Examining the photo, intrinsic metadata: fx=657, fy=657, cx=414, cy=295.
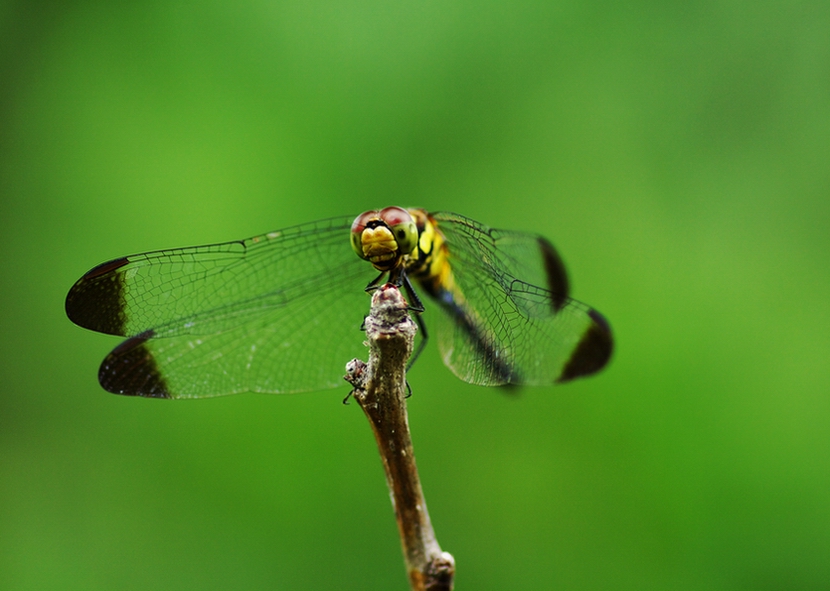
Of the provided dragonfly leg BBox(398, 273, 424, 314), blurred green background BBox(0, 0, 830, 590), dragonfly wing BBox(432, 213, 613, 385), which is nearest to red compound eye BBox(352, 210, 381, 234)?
dragonfly leg BBox(398, 273, 424, 314)

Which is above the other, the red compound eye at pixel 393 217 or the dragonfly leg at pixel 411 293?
the red compound eye at pixel 393 217

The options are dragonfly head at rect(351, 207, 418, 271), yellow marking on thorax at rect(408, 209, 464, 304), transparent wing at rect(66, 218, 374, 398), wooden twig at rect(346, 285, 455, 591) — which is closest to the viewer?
wooden twig at rect(346, 285, 455, 591)

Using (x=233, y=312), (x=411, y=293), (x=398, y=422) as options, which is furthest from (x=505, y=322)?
(x=233, y=312)

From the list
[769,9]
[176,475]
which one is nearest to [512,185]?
[769,9]

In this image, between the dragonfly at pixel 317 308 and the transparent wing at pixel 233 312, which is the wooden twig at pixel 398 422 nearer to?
the dragonfly at pixel 317 308

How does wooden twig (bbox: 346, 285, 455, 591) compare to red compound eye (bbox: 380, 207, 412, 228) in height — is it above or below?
below

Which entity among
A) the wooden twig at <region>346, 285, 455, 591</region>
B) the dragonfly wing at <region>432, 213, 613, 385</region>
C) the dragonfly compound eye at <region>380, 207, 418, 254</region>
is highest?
the dragonfly compound eye at <region>380, 207, 418, 254</region>

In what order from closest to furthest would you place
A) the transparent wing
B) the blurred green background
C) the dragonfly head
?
the dragonfly head → the transparent wing → the blurred green background

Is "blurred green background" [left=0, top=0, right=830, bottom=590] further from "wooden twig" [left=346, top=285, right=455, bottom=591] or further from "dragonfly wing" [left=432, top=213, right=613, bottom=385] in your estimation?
"wooden twig" [left=346, top=285, right=455, bottom=591]

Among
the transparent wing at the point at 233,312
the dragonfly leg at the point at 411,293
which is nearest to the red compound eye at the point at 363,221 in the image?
the dragonfly leg at the point at 411,293
